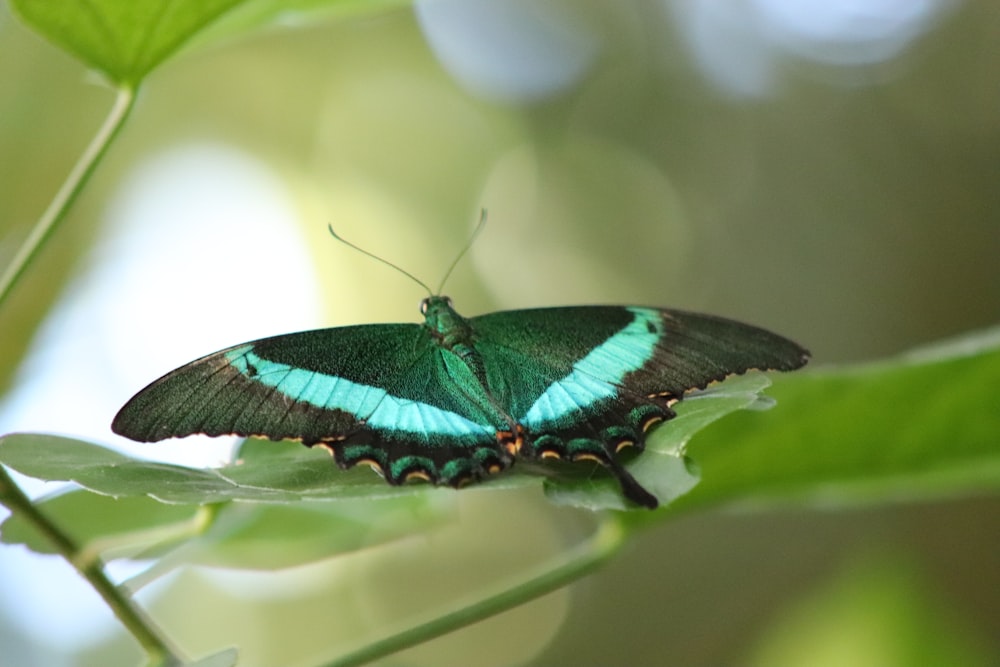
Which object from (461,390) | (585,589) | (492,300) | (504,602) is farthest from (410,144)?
(504,602)

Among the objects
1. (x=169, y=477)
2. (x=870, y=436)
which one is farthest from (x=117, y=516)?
(x=870, y=436)

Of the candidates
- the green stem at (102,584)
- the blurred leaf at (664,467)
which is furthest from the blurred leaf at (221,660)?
the blurred leaf at (664,467)

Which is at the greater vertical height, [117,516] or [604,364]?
[604,364]

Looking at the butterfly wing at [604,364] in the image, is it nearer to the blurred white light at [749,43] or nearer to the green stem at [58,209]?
the green stem at [58,209]

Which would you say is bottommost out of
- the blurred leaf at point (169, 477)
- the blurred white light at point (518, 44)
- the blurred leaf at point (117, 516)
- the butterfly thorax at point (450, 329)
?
the blurred leaf at point (117, 516)

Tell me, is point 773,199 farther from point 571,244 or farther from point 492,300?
point 492,300

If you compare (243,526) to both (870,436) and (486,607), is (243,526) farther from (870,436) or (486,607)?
(870,436)

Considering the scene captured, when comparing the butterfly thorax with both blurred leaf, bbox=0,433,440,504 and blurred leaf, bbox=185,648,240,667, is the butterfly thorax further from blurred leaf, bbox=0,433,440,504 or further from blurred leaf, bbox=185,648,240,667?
blurred leaf, bbox=185,648,240,667
